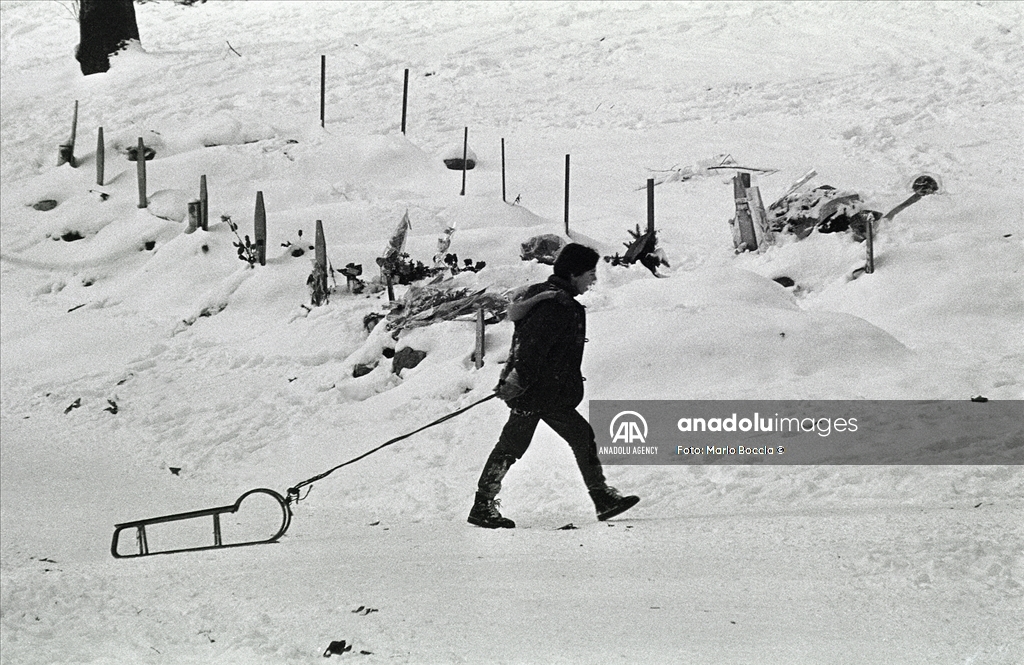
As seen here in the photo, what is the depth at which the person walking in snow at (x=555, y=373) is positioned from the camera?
4094 millimetres

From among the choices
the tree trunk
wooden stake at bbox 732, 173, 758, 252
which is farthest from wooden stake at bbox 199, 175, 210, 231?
the tree trunk

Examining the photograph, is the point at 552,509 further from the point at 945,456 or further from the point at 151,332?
the point at 151,332

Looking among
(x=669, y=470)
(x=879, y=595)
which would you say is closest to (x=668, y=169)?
(x=669, y=470)

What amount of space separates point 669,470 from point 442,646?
1.50 meters

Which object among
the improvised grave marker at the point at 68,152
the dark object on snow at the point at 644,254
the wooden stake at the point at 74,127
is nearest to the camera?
the dark object on snow at the point at 644,254

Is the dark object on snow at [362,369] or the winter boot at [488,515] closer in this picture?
the winter boot at [488,515]

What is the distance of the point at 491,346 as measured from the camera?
20.0 feet

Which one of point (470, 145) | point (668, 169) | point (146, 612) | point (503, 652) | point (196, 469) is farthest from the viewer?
point (470, 145)

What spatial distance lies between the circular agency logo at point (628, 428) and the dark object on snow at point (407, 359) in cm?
201

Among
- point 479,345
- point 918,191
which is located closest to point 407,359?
point 479,345

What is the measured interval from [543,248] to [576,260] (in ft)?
10.9

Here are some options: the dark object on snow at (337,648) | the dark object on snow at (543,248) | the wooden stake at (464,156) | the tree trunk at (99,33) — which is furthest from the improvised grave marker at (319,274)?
the tree trunk at (99,33)

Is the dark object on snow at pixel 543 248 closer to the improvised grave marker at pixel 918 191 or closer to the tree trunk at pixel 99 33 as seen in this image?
the improvised grave marker at pixel 918 191

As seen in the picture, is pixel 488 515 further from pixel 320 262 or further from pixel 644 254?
pixel 320 262
